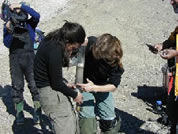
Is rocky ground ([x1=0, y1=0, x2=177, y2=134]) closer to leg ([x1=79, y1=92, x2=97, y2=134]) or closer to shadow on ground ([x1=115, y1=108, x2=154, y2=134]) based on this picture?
shadow on ground ([x1=115, y1=108, x2=154, y2=134])

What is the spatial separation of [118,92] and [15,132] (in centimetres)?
296

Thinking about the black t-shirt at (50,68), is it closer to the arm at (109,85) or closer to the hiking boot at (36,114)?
the arm at (109,85)

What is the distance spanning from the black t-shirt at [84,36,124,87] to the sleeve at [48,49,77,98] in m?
0.59

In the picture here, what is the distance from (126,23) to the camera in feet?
46.9

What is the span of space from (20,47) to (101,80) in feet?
6.49

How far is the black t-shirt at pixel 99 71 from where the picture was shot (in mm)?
4949

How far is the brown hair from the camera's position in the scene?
471 centimetres

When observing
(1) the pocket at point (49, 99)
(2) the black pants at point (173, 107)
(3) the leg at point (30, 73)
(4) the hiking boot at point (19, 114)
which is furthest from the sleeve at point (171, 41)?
(4) the hiking boot at point (19, 114)

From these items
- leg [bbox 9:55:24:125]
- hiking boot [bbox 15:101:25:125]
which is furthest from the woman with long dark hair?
hiking boot [bbox 15:101:25:125]

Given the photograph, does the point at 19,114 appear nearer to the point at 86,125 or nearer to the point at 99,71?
the point at 86,125

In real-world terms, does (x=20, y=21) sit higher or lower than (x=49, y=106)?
higher

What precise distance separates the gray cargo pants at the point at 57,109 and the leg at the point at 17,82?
6.16 ft

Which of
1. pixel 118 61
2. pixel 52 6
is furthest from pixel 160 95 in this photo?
pixel 52 6

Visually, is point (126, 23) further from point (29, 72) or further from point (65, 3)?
point (29, 72)
